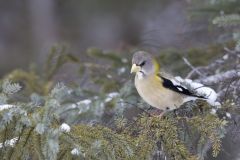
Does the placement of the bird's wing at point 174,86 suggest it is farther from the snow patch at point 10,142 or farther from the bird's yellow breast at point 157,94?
the snow patch at point 10,142

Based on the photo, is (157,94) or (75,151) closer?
(75,151)

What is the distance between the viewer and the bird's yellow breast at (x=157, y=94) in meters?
5.20

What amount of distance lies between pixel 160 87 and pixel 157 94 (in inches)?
Answer: 2.9

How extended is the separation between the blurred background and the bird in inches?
119

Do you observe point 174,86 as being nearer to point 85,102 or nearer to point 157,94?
point 157,94

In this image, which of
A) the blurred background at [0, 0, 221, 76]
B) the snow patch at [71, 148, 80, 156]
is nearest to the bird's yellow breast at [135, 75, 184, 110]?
the snow patch at [71, 148, 80, 156]

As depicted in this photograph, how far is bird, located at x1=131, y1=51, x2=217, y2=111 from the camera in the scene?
16.9 ft

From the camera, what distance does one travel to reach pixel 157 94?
5254 millimetres

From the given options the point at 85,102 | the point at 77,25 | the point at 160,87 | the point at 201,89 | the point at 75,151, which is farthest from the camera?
the point at 77,25

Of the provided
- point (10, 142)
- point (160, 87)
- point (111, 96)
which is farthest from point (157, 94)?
point (10, 142)

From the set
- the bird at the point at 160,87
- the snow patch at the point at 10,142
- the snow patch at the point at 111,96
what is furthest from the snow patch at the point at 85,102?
the snow patch at the point at 10,142

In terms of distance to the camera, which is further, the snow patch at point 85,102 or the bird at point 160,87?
the snow patch at point 85,102

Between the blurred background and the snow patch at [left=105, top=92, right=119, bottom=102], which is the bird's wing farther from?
the blurred background

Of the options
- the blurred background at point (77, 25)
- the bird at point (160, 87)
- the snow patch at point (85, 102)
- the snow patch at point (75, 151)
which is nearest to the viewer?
the snow patch at point (75, 151)
